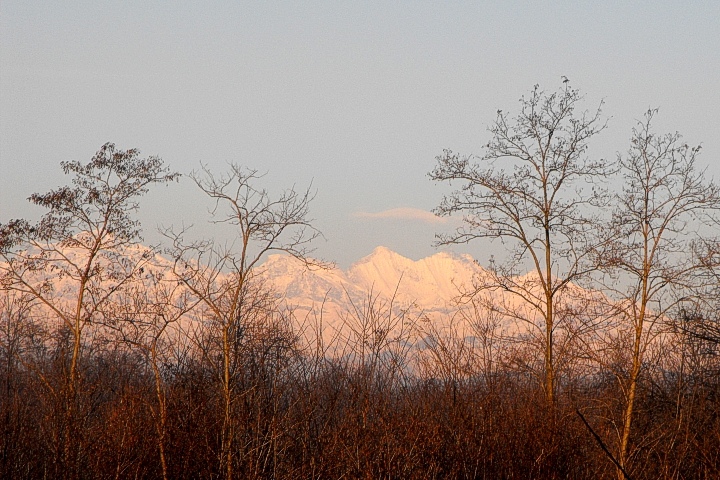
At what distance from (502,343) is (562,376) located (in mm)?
1821

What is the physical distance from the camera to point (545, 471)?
14.4m

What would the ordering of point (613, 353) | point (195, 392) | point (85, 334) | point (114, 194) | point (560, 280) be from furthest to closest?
point (114, 194) < point (85, 334) < point (560, 280) < point (613, 353) < point (195, 392)

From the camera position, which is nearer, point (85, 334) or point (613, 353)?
point (613, 353)

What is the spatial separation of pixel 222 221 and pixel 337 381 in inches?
125

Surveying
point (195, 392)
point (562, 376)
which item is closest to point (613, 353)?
point (562, 376)

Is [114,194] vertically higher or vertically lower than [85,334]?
higher

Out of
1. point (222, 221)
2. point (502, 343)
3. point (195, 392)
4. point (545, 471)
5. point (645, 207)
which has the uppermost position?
point (645, 207)

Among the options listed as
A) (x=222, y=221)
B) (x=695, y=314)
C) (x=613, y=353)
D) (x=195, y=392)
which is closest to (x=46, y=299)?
(x=195, y=392)

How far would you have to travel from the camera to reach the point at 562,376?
65.3 ft

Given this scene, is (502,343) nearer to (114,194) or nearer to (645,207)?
(645,207)

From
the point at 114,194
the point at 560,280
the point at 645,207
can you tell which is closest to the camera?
the point at 645,207

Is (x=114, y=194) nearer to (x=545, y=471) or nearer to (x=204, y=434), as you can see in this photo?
(x=204, y=434)

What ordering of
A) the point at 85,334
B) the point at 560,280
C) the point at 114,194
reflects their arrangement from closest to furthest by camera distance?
the point at 560,280 < the point at 85,334 < the point at 114,194

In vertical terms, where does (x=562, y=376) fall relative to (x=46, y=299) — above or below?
below
